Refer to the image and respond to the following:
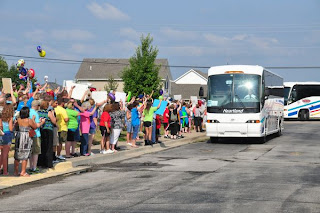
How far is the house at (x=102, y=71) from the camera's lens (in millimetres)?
90812

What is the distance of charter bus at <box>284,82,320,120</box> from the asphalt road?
108 feet

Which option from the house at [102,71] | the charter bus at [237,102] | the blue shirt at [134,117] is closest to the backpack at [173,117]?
the charter bus at [237,102]

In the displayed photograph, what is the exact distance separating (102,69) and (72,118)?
255 ft

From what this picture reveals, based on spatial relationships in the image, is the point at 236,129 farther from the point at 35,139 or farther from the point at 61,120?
the point at 35,139

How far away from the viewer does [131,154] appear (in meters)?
18.1

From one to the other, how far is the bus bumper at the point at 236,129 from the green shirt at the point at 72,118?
8668 mm

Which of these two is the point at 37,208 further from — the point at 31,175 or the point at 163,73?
the point at 163,73

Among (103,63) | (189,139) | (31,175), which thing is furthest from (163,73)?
(31,175)

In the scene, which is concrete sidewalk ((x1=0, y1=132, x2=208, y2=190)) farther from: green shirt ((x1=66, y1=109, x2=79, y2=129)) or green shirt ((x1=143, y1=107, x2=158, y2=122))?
green shirt ((x1=143, y1=107, x2=158, y2=122))

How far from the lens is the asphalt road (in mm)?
8391

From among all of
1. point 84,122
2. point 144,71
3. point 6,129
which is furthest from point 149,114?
point 144,71

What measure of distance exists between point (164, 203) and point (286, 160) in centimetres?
815

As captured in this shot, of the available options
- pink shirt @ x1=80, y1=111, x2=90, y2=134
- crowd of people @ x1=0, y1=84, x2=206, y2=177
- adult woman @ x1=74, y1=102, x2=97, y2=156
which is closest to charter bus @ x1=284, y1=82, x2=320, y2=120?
crowd of people @ x1=0, y1=84, x2=206, y2=177

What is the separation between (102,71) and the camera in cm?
9188
